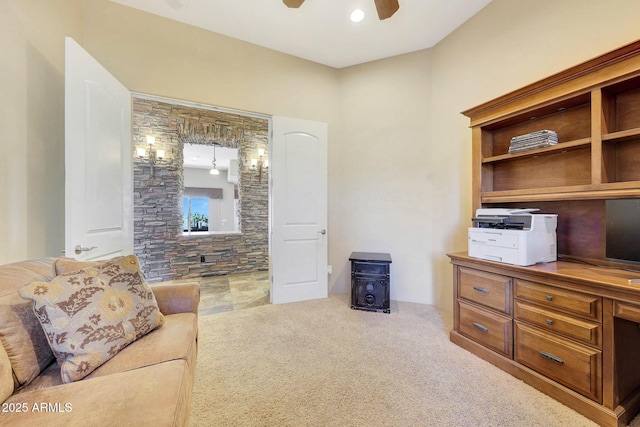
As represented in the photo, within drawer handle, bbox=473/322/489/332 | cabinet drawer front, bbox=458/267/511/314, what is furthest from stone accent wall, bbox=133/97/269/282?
drawer handle, bbox=473/322/489/332

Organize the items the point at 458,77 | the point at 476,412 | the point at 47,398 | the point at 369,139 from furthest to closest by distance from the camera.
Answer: the point at 369,139
the point at 458,77
the point at 476,412
the point at 47,398

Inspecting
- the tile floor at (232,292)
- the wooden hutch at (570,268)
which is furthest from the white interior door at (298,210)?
the wooden hutch at (570,268)

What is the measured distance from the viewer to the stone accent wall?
4.11 metres

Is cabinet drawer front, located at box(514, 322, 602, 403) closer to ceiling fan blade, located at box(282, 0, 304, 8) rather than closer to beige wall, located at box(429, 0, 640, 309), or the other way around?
beige wall, located at box(429, 0, 640, 309)

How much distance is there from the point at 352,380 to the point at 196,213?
5080 mm

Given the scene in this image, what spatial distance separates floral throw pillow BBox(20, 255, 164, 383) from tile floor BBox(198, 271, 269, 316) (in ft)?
5.58

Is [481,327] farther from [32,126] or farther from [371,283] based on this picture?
[32,126]

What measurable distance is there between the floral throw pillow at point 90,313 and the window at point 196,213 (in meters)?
4.33

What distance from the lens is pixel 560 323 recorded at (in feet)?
4.92

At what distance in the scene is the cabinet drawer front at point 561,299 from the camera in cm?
137

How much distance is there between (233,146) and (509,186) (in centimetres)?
438

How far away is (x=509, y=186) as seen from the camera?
2.22 metres

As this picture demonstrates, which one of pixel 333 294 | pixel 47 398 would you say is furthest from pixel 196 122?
pixel 47 398

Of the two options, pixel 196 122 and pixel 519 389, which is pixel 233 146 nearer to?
pixel 196 122
